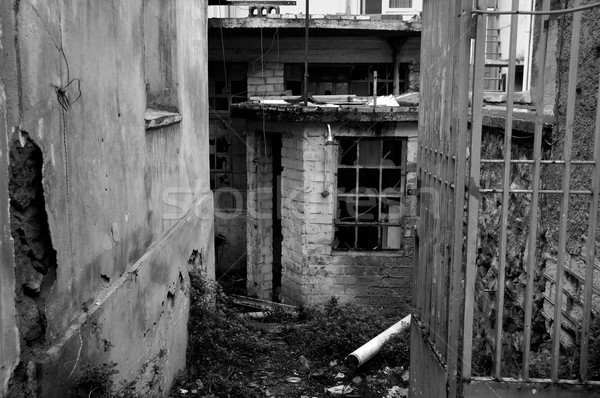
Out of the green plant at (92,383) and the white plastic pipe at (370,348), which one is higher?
the green plant at (92,383)

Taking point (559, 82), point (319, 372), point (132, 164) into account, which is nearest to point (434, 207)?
point (559, 82)

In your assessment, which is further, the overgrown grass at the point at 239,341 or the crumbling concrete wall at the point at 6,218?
the overgrown grass at the point at 239,341

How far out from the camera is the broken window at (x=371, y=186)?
9.50 metres

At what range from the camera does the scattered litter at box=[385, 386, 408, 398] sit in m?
5.96

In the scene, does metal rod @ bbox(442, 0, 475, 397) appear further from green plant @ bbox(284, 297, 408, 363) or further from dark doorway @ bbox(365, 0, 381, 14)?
dark doorway @ bbox(365, 0, 381, 14)

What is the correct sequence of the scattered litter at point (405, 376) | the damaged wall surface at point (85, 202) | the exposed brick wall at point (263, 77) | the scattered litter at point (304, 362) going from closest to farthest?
the damaged wall surface at point (85, 202) < the scattered litter at point (405, 376) < the scattered litter at point (304, 362) < the exposed brick wall at point (263, 77)

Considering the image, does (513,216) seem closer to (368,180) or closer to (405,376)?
(405,376)

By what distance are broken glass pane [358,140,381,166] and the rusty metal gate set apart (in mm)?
4777

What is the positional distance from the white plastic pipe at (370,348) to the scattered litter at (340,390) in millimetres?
371

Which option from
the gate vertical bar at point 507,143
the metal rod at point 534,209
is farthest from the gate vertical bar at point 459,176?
the metal rod at point 534,209

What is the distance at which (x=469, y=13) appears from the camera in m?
2.96

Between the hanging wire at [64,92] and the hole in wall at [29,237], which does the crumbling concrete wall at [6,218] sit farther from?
the hanging wire at [64,92]

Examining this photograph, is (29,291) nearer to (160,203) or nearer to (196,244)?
(160,203)

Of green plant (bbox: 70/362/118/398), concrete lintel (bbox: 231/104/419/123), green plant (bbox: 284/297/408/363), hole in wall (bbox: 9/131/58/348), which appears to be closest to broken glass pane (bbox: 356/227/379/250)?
green plant (bbox: 284/297/408/363)
